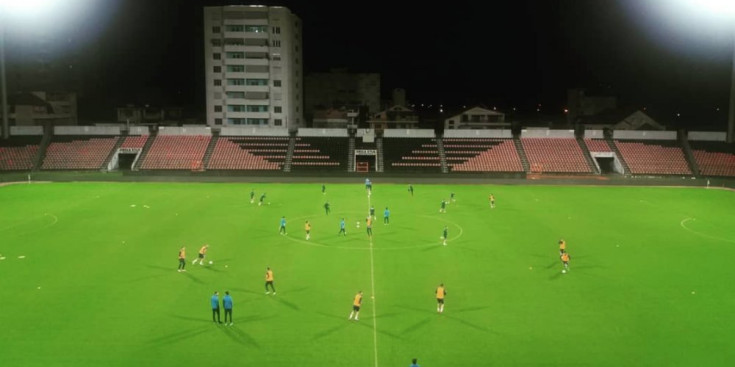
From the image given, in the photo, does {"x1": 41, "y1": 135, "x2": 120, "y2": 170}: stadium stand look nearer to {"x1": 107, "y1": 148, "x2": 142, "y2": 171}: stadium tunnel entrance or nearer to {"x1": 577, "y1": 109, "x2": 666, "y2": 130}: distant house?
{"x1": 107, "y1": 148, "x2": 142, "y2": 171}: stadium tunnel entrance

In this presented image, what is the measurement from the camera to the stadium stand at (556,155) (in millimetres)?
71688

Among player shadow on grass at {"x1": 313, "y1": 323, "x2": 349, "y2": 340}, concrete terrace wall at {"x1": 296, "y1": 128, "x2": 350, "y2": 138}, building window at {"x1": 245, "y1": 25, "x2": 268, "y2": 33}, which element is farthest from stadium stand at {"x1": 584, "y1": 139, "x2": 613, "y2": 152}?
player shadow on grass at {"x1": 313, "y1": 323, "x2": 349, "y2": 340}

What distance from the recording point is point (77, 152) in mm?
74438

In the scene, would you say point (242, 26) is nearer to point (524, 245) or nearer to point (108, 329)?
point (524, 245)

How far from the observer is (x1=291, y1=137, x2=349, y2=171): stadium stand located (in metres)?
72.7

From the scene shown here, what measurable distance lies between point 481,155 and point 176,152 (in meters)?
37.2

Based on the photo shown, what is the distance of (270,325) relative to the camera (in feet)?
71.2

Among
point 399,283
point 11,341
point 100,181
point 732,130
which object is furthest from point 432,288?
point 732,130

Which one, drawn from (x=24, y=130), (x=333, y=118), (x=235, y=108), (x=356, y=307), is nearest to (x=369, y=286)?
(x=356, y=307)

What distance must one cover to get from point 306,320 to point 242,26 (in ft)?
253

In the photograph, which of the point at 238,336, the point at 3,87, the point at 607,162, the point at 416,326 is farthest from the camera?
the point at 607,162

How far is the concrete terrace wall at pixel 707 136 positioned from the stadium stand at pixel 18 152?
3149 inches

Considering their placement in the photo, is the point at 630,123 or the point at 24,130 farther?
the point at 630,123

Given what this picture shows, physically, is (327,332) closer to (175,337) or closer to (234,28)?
(175,337)
